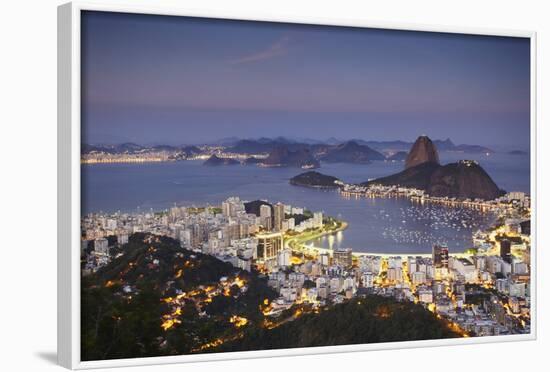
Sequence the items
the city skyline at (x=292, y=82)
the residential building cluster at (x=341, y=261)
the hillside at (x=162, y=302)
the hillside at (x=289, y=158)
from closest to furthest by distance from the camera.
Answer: the hillside at (x=162, y=302), the city skyline at (x=292, y=82), the residential building cluster at (x=341, y=261), the hillside at (x=289, y=158)

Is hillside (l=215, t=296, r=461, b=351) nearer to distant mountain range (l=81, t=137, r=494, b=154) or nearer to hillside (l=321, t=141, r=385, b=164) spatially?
hillside (l=321, t=141, r=385, b=164)

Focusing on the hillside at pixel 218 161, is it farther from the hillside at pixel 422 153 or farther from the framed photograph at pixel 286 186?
the hillside at pixel 422 153

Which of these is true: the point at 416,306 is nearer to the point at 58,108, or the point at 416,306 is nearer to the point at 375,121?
the point at 375,121

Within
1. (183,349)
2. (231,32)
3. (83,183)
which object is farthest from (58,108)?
(183,349)

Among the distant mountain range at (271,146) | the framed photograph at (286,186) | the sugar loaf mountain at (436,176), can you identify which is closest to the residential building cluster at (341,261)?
the framed photograph at (286,186)

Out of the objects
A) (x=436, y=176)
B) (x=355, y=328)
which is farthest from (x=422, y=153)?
(x=355, y=328)

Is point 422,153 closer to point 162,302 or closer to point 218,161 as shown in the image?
point 218,161
